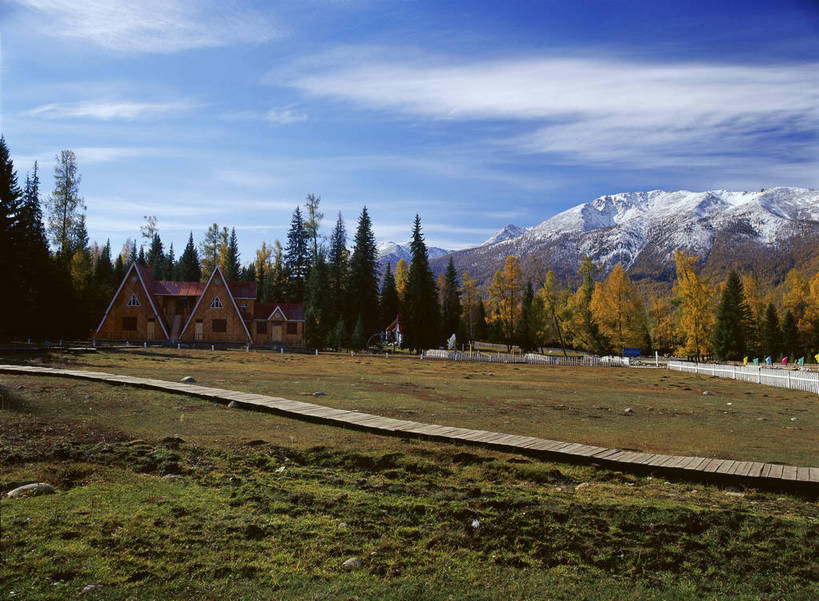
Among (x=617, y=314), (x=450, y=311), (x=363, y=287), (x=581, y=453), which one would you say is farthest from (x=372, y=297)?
(x=581, y=453)

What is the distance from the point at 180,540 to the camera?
576 centimetres

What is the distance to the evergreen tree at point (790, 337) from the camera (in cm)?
8244

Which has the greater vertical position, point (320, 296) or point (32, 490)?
point (320, 296)

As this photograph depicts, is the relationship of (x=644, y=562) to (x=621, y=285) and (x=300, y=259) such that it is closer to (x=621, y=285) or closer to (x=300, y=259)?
(x=621, y=285)

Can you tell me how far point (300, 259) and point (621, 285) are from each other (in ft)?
158

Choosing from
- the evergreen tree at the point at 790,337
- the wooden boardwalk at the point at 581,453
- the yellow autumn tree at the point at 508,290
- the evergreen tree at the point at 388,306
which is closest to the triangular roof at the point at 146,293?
the evergreen tree at the point at 388,306

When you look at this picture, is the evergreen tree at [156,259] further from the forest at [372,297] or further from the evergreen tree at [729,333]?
the evergreen tree at [729,333]

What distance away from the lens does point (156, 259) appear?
112 m

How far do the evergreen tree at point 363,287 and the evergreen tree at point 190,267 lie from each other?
38.6 meters

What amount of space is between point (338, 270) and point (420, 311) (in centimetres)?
1526

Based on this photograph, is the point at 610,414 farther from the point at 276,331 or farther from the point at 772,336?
the point at 772,336

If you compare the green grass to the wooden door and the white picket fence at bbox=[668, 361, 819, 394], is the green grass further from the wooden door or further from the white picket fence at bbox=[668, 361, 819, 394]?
the wooden door

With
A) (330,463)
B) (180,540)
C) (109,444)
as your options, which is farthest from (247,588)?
(109,444)

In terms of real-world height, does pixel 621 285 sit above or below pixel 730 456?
above
